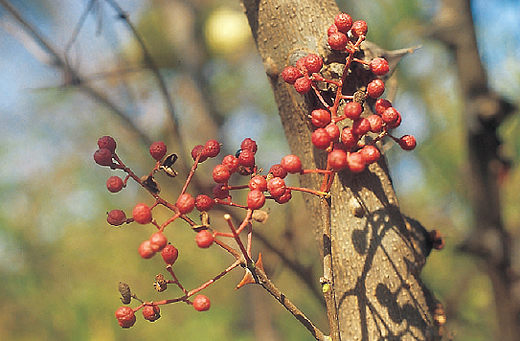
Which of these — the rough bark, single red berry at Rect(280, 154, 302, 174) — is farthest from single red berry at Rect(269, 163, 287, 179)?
the rough bark

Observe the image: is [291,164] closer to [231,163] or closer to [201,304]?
[231,163]

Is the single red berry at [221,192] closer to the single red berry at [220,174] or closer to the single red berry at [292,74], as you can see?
the single red berry at [220,174]

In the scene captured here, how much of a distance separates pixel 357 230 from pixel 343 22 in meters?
0.25

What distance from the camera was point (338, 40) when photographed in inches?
18.7

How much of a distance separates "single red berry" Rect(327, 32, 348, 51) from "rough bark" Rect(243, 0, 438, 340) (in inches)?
2.1

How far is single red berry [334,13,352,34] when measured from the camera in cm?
47

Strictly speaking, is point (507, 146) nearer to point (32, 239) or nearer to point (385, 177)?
point (385, 177)

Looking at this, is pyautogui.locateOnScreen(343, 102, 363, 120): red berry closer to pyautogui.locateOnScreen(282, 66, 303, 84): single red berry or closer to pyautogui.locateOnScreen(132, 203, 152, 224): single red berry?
pyautogui.locateOnScreen(282, 66, 303, 84): single red berry

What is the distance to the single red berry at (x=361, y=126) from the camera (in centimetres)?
42

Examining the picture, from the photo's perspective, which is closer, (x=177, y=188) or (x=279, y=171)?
(x=279, y=171)

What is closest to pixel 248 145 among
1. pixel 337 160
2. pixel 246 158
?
pixel 246 158

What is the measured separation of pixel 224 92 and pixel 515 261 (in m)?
2.20

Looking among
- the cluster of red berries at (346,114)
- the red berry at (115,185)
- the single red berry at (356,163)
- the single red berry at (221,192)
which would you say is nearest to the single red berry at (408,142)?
the cluster of red berries at (346,114)

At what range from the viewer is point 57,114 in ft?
10.1
